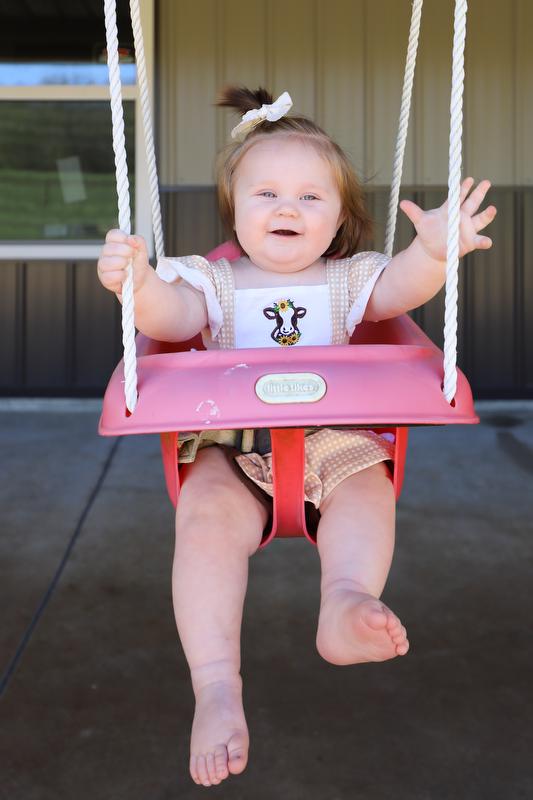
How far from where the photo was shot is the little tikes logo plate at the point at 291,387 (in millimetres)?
1227

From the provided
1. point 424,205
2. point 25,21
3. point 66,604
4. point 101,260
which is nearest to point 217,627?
point 101,260

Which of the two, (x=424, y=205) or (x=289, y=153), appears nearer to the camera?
(x=289, y=153)

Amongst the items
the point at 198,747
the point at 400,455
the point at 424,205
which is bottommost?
the point at 198,747

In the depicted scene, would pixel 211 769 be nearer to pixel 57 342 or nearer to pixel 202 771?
pixel 202 771

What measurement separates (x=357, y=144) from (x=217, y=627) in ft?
13.4

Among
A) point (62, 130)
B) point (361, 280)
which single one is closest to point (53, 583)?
point (361, 280)

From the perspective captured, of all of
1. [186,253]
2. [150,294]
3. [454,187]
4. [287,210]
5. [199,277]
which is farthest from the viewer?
[186,253]

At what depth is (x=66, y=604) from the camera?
274cm

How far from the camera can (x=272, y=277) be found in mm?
1705

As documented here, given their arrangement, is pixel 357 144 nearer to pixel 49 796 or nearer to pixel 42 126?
pixel 42 126

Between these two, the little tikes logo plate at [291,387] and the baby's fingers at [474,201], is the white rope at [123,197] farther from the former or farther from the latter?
the baby's fingers at [474,201]

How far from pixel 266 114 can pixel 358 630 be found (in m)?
0.95

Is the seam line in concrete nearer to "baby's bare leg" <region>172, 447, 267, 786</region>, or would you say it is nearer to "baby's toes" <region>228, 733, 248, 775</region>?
"baby's bare leg" <region>172, 447, 267, 786</region>

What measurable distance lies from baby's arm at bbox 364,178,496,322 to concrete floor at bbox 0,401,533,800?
1030 millimetres
